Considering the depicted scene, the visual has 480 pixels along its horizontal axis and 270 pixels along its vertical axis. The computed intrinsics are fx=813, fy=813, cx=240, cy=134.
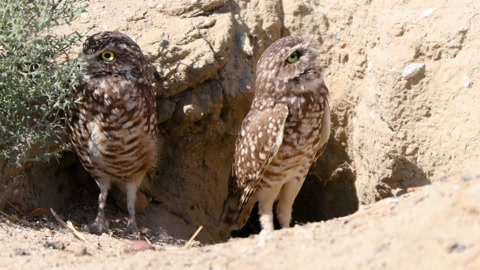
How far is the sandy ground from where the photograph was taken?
10.8ft

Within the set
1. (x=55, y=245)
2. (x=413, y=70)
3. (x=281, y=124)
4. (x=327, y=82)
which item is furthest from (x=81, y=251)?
(x=327, y=82)

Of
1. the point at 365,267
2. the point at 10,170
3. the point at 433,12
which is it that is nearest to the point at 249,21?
the point at 433,12

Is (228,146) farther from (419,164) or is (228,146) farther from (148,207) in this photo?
(419,164)

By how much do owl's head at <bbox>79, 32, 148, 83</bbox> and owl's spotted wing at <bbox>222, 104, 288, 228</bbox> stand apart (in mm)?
863

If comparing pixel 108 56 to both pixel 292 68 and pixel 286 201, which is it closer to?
pixel 292 68

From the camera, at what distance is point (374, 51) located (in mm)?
6496

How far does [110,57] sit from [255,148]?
3.87 feet

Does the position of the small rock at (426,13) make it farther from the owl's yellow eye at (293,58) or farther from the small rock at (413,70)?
the owl's yellow eye at (293,58)

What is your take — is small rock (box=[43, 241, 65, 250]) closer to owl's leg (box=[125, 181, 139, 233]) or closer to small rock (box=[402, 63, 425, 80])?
owl's leg (box=[125, 181, 139, 233])

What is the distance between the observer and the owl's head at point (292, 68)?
5.74m

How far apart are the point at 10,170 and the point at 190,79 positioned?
1.53 m

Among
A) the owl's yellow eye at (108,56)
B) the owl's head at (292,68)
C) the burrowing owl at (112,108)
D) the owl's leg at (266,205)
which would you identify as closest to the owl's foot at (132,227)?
the burrowing owl at (112,108)

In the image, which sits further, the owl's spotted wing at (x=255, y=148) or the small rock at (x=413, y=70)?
the small rock at (x=413, y=70)

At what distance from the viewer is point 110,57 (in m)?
5.57
